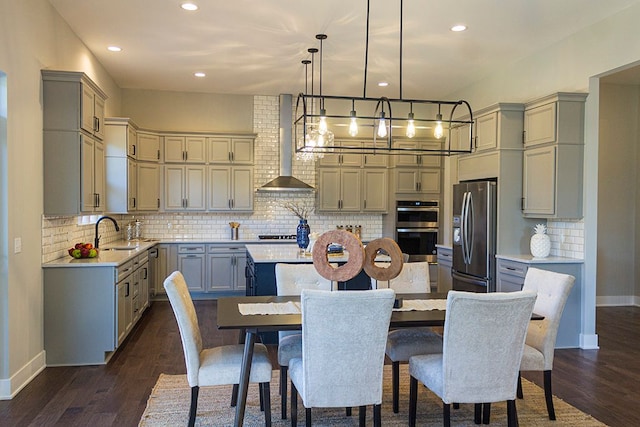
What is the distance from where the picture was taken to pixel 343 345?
2668 mm

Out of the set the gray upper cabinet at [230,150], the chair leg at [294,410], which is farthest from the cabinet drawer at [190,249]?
the chair leg at [294,410]

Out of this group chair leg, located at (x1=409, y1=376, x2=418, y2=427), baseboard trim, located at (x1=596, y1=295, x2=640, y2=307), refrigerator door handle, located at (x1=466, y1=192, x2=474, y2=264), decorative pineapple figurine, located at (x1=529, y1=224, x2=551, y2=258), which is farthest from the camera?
baseboard trim, located at (x1=596, y1=295, x2=640, y2=307)

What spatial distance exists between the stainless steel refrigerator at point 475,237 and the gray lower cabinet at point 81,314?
152 inches

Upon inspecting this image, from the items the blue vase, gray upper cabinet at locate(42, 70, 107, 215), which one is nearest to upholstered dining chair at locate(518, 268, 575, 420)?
the blue vase

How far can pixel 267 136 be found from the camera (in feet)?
26.6

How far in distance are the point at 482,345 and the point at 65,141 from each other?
12.5 ft

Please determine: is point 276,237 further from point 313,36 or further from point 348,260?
point 348,260

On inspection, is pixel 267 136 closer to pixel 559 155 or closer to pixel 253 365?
pixel 559 155

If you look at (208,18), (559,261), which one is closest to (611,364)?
(559,261)

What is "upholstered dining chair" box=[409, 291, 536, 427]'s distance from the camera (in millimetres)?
2668

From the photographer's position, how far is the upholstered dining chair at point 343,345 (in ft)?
8.52

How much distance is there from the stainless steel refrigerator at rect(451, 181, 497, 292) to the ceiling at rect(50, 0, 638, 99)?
1.58 m

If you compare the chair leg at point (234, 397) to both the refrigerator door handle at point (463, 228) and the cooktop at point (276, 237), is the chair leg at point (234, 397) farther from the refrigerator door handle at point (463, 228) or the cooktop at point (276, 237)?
the cooktop at point (276, 237)

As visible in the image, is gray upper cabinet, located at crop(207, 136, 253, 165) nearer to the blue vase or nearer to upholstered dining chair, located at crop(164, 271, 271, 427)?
the blue vase
